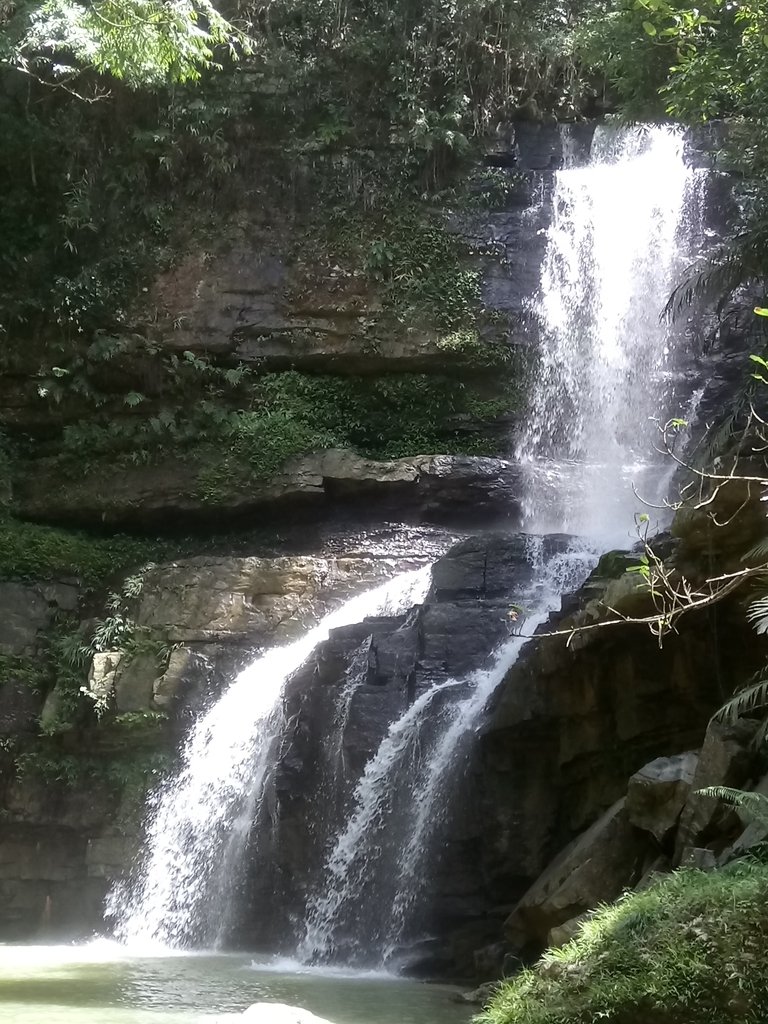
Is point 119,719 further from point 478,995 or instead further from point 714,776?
point 714,776

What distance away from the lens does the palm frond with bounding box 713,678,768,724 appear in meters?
6.45

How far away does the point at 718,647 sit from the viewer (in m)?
8.28

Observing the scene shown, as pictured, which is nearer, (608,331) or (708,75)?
(708,75)

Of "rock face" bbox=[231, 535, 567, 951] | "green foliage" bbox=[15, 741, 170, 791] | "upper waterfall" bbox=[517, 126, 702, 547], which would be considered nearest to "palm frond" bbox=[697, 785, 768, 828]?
"rock face" bbox=[231, 535, 567, 951]

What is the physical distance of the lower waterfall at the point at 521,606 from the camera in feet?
33.4

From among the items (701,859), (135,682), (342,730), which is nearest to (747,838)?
(701,859)

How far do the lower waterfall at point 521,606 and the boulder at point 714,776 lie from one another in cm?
248

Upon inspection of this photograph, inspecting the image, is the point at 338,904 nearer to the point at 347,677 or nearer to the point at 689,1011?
the point at 347,677

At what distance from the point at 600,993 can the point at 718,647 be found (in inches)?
155

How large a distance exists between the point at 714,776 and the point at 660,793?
0.55 metres

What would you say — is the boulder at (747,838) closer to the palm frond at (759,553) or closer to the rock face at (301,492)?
the palm frond at (759,553)

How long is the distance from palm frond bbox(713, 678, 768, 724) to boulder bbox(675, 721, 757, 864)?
0.12 m

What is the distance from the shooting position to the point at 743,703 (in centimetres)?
676

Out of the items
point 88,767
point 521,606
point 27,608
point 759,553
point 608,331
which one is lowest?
Result: point 88,767
